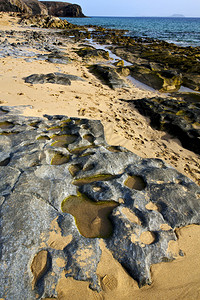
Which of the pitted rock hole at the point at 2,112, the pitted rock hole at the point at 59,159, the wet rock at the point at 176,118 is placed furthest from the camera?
the wet rock at the point at 176,118

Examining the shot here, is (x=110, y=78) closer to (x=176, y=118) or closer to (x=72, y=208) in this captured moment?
(x=176, y=118)

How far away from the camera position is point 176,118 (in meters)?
5.29

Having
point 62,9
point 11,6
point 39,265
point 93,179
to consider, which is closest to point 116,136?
point 93,179

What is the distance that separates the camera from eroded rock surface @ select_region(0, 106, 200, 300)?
66.1 inches

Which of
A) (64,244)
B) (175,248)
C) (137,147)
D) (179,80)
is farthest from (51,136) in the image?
(179,80)

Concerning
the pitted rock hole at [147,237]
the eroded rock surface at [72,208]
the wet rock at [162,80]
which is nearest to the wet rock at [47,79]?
the eroded rock surface at [72,208]

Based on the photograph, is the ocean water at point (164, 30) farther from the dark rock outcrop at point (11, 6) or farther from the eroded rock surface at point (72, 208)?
the eroded rock surface at point (72, 208)

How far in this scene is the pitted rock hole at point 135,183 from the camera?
108 inches

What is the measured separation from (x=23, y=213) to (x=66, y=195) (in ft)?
1.98

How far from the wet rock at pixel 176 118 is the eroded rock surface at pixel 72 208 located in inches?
76.0

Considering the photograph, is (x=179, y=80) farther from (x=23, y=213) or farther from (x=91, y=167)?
(x=23, y=213)

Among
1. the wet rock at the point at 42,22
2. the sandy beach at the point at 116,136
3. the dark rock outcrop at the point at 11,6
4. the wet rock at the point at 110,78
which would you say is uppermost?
the dark rock outcrop at the point at 11,6

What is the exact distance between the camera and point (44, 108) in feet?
17.2

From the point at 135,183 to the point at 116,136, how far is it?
6.29 ft
